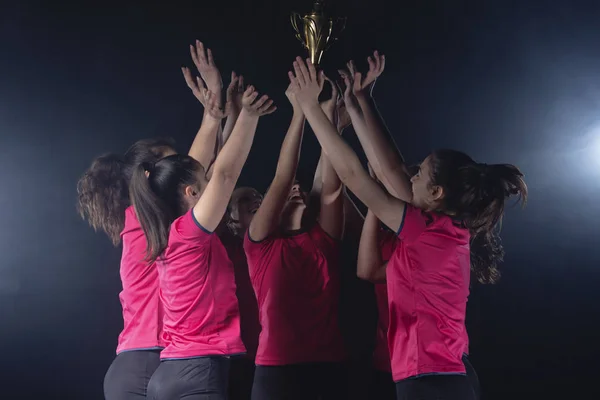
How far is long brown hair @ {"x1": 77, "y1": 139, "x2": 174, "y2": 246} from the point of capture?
8.56 feet

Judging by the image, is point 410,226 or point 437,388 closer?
point 437,388

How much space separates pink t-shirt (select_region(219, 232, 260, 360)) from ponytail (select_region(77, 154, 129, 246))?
0.38 m

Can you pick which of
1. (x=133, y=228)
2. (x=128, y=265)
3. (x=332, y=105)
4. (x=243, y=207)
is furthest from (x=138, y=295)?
(x=332, y=105)

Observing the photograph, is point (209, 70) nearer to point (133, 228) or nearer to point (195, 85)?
point (195, 85)

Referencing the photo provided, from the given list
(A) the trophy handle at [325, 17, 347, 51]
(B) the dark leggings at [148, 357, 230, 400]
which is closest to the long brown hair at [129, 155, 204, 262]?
(B) the dark leggings at [148, 357, 230, 400]

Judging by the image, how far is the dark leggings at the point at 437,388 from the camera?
6.24 ft

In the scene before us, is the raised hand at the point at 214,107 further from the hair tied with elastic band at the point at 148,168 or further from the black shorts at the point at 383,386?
the black shorts at the point at 383,386

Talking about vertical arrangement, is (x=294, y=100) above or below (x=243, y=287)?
above

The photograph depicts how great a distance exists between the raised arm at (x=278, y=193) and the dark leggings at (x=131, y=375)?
0.52 m

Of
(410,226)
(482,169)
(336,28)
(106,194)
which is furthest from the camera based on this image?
(336,28)

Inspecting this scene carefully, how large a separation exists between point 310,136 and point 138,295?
0.91 metres

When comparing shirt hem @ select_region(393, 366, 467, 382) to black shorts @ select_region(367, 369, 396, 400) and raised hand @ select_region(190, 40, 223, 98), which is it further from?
raised hand @ select_region(190, 40, 223, 98)

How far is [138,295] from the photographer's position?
243 centimetres

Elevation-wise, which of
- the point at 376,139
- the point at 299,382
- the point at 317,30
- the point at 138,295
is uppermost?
the point at 317,30
